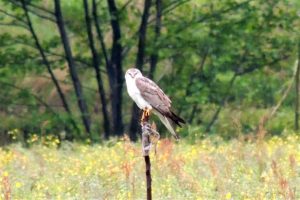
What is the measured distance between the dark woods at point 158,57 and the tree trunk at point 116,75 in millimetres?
21

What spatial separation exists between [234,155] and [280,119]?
10.1 m

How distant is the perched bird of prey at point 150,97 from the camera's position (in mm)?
9359

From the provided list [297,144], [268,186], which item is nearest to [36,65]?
[297,144]

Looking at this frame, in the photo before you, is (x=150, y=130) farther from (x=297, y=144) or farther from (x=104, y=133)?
(x=104, y=133)

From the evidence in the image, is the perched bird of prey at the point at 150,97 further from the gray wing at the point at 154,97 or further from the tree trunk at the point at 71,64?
the tree trunk at the point at 71,64

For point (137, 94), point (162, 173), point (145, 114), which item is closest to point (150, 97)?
point (137, 94)

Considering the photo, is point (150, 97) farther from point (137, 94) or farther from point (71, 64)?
point (71, 64)

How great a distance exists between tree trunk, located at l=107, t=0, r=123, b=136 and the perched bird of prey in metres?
13.8

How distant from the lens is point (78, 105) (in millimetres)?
24016

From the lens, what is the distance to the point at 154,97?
9414 mm

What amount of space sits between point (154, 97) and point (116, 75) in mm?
14365

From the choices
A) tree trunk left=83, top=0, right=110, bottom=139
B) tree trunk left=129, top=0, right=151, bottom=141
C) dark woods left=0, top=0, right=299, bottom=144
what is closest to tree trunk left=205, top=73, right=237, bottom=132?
dark woods left=0, top=0, right=299, bottom=144

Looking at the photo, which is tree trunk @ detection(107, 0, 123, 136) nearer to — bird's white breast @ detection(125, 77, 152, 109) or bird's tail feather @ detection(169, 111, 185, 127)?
bird's white breast @ detection(125, 77, 152, 109)

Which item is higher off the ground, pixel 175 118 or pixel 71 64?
pixel 71 64
